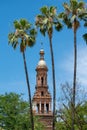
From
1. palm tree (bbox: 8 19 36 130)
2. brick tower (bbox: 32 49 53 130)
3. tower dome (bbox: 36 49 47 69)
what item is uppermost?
tower dome (bbox: 36 49 47 69)

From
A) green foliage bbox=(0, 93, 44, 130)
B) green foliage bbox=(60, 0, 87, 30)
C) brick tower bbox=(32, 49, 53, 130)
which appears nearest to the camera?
green foliage bbox=(60, 0, 87, 30)

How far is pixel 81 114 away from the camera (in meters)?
85.0

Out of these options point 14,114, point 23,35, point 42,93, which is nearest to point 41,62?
point 42,93

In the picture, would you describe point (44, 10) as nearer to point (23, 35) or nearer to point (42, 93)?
point (23, 35)

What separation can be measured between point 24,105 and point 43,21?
33608mm

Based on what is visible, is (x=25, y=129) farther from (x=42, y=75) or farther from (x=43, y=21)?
(x=42, y=75)

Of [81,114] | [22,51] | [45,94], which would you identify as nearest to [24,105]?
[81,114]

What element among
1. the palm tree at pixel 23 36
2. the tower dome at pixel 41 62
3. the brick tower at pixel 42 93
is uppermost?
the tower dome at pixel 41 62

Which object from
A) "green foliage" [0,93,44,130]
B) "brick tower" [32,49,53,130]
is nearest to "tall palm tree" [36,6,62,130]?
"green foliage" [0,93,44,130]

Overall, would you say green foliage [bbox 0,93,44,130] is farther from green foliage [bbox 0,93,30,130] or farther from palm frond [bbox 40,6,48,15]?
palm frond [bbox 40,6,48,15]

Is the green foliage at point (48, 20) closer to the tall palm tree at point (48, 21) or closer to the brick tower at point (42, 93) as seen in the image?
the tall palm tree at point (48, 21)

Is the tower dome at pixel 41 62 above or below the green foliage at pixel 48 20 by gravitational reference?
above

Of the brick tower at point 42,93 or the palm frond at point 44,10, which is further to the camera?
the brick tower at point 42,93

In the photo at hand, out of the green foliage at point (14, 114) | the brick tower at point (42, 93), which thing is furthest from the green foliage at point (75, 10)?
the brick tower at point (42, 93)
